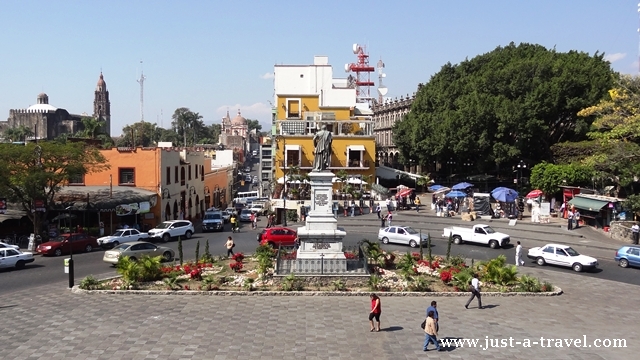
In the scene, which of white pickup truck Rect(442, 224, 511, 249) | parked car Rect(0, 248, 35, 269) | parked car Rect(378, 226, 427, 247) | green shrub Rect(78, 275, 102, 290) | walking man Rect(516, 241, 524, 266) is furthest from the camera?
parked car Rect(378, 226, 427, 247)

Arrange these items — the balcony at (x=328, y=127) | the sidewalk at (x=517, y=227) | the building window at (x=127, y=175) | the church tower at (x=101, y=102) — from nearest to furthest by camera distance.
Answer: the sidewalk at (x=517, y=227) < the building window at (x=127, y=175) < the balcony at (x=328, y=127) < the church tower at (x=101, y=102)

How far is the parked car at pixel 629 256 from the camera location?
87.2ft

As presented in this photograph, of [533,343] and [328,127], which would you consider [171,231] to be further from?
[533,343]

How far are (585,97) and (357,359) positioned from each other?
44333 mm

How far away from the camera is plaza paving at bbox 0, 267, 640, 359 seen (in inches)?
559

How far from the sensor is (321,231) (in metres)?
23.0

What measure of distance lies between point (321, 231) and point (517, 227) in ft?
64.1

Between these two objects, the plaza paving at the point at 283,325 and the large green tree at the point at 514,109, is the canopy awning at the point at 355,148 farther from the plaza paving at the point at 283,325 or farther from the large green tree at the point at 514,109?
the plaza paving at the point at 283,325

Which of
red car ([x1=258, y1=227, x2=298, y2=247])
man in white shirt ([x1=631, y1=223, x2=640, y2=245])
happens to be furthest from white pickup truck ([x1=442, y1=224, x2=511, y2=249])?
red car ([x1=258, y1=227, x2=298, y2=247])

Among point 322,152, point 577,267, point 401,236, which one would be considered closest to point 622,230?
point 577,267

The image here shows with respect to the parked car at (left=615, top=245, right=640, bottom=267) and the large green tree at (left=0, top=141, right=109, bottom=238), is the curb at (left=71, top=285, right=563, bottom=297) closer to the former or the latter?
the parked car at (left=615, top=245, right=640, bottom=267)

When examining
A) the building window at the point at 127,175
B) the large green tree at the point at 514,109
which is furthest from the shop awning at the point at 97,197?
the large green tree at the point at 514,109

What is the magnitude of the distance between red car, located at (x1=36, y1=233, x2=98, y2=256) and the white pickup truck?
20.8 m

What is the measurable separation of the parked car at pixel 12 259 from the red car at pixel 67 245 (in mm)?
3183
